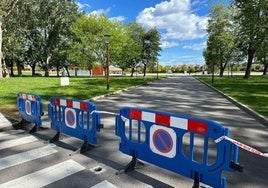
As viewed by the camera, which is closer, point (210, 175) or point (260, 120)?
point (210, 175)

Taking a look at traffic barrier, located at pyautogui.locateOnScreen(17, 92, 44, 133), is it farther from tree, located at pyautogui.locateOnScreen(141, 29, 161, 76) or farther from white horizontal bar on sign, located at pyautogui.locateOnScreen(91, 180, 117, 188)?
tree, located at pyautogui.locateOnScreen(141, 29, 161, 76)

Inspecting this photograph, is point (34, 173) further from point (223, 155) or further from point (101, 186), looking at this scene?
point (223, 155)

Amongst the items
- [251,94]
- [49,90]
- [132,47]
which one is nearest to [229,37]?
[132,47]

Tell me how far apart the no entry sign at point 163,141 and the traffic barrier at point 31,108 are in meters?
3.92

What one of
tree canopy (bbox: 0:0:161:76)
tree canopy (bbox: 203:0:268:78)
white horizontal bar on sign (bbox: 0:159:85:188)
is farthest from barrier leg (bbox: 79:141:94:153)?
tree canopy (bbox: 0:0:161:76)

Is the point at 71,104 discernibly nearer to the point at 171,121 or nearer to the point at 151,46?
the point at 171,121

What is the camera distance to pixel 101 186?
4508mm

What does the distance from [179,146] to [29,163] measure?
292cm

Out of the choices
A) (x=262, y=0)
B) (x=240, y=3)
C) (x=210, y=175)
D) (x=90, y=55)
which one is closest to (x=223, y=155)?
(x=210, y=175)

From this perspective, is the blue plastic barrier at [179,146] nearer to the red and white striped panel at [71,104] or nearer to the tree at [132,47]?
the red and white striped panel at [71,104]

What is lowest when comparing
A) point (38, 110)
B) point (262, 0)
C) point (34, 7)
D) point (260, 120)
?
point (260, 120)

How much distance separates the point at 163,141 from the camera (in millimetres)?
4680

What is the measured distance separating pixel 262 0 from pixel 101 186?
24124mm

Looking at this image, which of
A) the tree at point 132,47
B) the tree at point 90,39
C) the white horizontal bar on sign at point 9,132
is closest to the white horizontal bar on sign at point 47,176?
the white horizontal bar on sign at point 9,132
